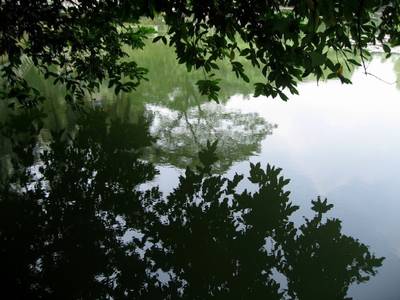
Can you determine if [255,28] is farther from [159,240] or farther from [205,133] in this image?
[205,133]

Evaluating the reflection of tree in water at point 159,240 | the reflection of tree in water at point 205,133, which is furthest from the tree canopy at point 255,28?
the reflection of tree in water at point 205,133

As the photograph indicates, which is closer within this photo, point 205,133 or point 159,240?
point 159,240

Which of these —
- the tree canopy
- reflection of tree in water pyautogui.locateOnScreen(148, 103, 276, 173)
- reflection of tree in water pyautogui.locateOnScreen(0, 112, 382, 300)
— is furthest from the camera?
reflection of tree in water pyautogui.locateOnScreen(148, 103, 276, 173)

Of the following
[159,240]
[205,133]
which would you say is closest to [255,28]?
[159,240]

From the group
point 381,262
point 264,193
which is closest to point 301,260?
point 381,262

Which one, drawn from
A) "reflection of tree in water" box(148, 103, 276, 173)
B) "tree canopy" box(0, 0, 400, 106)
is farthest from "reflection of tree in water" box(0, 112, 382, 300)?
"tree canopy" box(0, 0, 400, 106)

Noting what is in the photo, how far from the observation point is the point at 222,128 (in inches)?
449

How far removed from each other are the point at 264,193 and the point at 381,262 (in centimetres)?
213

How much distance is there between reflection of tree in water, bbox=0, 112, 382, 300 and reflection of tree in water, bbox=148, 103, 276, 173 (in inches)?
30.6

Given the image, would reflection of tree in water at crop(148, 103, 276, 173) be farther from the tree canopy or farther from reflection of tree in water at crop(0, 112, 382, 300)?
the tree canopy

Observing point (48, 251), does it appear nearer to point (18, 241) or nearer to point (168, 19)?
point (18, 241)

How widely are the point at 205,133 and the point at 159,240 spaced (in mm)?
5447

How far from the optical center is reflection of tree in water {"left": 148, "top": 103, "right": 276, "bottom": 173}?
8867 millimetres

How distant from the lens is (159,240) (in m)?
5.69
